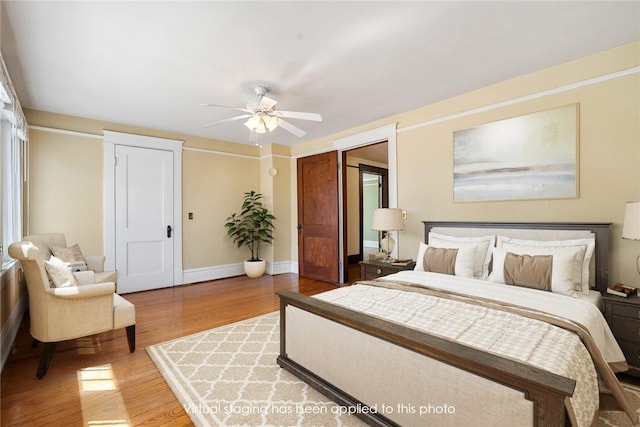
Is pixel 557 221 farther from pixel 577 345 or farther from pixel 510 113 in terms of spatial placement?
pixel 577 345

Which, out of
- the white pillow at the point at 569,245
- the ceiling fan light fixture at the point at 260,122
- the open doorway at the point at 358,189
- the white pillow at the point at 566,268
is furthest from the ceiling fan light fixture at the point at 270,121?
the open doorway at the point at 358,189

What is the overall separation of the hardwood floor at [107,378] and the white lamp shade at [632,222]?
3.20 m

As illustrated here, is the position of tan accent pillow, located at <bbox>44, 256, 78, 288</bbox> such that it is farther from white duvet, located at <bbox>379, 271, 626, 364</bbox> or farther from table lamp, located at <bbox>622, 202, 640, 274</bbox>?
table lamp, located at <bbox>622, 202, 640, 274</bbox>

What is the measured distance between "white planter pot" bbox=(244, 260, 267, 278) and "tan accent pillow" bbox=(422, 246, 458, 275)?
3.27 meters

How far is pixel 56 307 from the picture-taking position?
2.25 metres


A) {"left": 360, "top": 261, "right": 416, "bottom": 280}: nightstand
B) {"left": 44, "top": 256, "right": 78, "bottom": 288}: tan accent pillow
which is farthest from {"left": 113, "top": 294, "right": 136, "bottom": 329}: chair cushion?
{"left": 360, "top": 261, "right": 416, "bottom": 280}: nightstand

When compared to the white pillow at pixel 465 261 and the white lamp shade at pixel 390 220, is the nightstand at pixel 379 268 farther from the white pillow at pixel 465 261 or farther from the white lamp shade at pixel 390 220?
the white pillow at pixel 465 261

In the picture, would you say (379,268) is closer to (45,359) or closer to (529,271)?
(529,271)

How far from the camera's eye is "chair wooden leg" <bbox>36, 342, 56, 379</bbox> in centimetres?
216

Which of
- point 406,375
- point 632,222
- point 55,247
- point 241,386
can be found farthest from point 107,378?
point 632,222

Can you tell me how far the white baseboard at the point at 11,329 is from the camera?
2.34 metres

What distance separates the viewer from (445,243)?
10.1ft

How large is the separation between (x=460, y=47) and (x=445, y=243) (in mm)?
1807

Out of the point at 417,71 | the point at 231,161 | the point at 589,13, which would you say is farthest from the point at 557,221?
the point at 231,161
